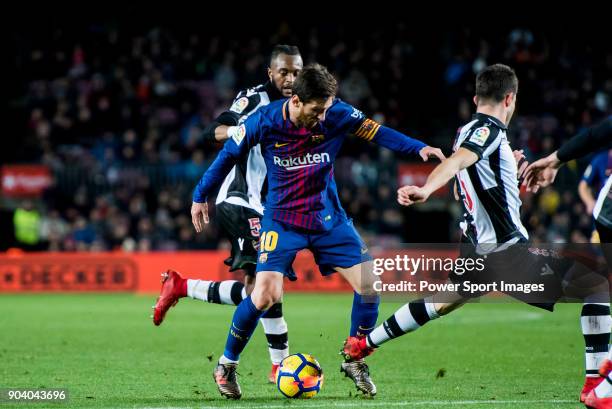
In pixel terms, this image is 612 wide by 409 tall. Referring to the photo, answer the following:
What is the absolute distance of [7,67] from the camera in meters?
24.1

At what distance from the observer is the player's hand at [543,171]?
234 inches

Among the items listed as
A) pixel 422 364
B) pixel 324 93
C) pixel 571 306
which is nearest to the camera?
pixel 324 93

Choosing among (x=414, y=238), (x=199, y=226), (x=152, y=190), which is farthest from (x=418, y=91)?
(x=199, y=226)

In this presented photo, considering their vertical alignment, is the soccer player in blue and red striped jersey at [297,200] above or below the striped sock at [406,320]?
above

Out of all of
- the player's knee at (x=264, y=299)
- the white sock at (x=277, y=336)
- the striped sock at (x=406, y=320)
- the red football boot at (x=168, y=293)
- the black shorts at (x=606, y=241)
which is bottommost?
the white sock at (x=277, y=336)

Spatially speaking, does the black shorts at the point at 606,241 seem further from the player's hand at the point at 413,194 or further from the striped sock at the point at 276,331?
the striped sock at the point at 276,331

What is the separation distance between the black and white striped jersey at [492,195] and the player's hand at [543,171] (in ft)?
2.39

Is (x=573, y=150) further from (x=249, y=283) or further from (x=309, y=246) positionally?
(x=249, y=283)

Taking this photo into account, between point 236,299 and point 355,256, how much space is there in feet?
4.82

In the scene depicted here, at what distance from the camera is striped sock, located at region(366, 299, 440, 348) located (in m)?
7.22

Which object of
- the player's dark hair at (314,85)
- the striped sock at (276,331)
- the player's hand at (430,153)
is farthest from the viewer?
the striped sock at (276,331)

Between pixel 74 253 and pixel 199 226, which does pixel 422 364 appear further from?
pixel 74 253

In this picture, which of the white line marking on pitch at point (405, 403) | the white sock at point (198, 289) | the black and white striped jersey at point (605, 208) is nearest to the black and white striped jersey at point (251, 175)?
the white sock at point (198, 289)

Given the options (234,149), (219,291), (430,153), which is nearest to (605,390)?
(430,153)
